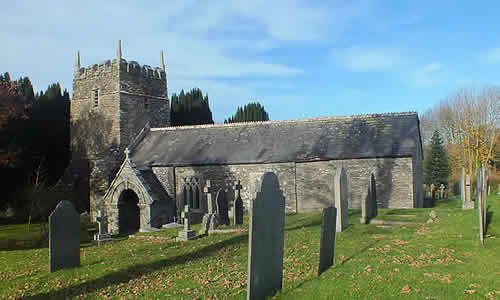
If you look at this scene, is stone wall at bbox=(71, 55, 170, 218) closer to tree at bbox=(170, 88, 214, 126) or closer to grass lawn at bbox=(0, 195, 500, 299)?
tree at bbox=(170, 88, 214, 126)

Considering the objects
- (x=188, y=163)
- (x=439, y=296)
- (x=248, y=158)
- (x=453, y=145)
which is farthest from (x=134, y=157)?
(x=453, y=145)

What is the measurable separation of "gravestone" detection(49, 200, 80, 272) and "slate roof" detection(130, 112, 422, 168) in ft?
47.6

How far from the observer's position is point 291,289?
7121mm

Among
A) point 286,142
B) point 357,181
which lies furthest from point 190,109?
point 357,181

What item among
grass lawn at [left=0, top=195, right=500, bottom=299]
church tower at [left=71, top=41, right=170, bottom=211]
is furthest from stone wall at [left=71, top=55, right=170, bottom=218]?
grass lawn at [left=0, top=195, right=500, bottom=299]

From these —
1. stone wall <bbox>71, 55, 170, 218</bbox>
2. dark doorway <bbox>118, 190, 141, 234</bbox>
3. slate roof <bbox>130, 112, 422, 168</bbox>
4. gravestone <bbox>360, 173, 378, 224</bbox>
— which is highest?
stone wall <bbox>71, 55, 170, 218</bbox>

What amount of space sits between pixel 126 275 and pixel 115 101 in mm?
21631

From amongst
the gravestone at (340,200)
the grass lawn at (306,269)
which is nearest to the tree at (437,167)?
the grass lawn at (306,269)

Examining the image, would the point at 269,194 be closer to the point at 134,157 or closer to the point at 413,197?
the point at 413,197

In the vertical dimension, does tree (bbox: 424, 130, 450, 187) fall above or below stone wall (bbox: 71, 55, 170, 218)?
below

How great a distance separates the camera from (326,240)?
8344mm

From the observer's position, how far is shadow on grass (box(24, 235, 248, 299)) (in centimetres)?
798

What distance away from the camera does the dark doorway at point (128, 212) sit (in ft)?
74.7

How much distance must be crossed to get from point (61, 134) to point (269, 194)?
107 feet
